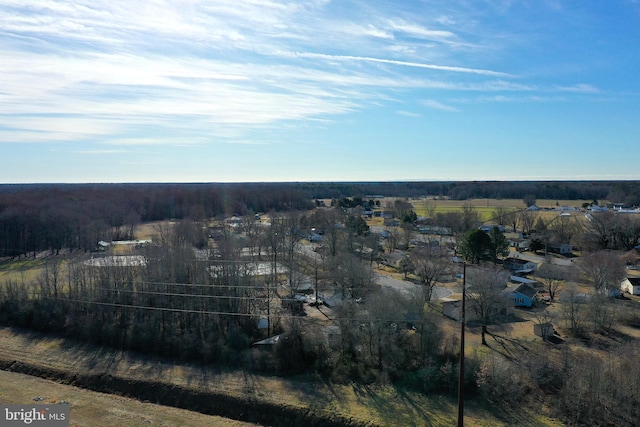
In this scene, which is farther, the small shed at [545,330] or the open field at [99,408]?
the small shed at [545,330]

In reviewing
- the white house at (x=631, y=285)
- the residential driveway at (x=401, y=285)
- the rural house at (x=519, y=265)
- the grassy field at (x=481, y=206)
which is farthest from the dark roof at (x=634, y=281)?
the grassy field at (x=481, y=206)

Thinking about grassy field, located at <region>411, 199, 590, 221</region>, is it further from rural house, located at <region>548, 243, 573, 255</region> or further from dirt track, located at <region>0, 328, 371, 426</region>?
dirt track, located at <region>0, 328, 371, 426</region>

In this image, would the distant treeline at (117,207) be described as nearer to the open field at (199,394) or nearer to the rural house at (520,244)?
the open field at (199,394)

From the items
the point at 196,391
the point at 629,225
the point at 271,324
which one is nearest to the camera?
the point at 196,391

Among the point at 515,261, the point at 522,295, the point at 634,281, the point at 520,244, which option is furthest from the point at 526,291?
the point at 520,244

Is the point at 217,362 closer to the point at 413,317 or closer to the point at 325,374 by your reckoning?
the point at 325,374

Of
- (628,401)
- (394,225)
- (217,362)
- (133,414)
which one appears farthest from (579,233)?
(133,414)

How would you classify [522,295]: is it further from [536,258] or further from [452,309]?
[536,258]

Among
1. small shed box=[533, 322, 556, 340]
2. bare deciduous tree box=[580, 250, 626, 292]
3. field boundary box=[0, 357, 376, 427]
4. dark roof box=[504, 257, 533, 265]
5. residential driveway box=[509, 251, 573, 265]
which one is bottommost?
field boundary box=[0, 357, 376, 427]

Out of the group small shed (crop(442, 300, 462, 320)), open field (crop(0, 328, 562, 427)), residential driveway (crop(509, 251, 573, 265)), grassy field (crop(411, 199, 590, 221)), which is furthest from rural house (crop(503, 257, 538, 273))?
grassy field (crop(411, 199, 590, 221))
